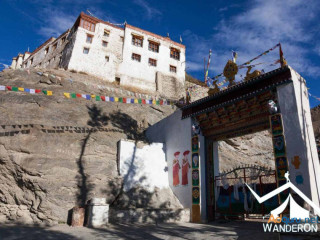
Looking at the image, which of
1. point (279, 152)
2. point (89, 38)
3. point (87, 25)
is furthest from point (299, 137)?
point (87, 25)

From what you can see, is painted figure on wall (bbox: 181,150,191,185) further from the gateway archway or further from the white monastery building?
the white monastery building

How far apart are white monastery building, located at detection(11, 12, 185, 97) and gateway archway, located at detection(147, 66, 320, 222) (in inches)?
602

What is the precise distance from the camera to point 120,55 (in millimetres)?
29734

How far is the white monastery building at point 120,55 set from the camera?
92.2ft

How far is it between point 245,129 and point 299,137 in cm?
329

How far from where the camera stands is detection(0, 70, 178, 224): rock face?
9.61m

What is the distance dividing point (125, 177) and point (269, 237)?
7.08 metres

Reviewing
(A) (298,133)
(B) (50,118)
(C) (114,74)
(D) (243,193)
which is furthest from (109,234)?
(C) (114,74)

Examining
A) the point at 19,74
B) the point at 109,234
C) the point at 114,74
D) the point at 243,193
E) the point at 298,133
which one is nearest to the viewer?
the point at 109,234

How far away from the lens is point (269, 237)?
23.2ft

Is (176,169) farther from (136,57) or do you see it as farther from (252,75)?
(136,57)

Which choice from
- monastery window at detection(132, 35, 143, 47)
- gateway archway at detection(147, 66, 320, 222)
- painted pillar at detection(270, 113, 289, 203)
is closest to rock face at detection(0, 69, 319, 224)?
gateway archway at detection(147, 66, 320, 222)

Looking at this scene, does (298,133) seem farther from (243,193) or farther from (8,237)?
(8,237)

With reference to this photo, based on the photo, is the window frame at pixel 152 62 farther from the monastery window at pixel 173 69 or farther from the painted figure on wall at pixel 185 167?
the painted figure on wall at pixel 185 167
